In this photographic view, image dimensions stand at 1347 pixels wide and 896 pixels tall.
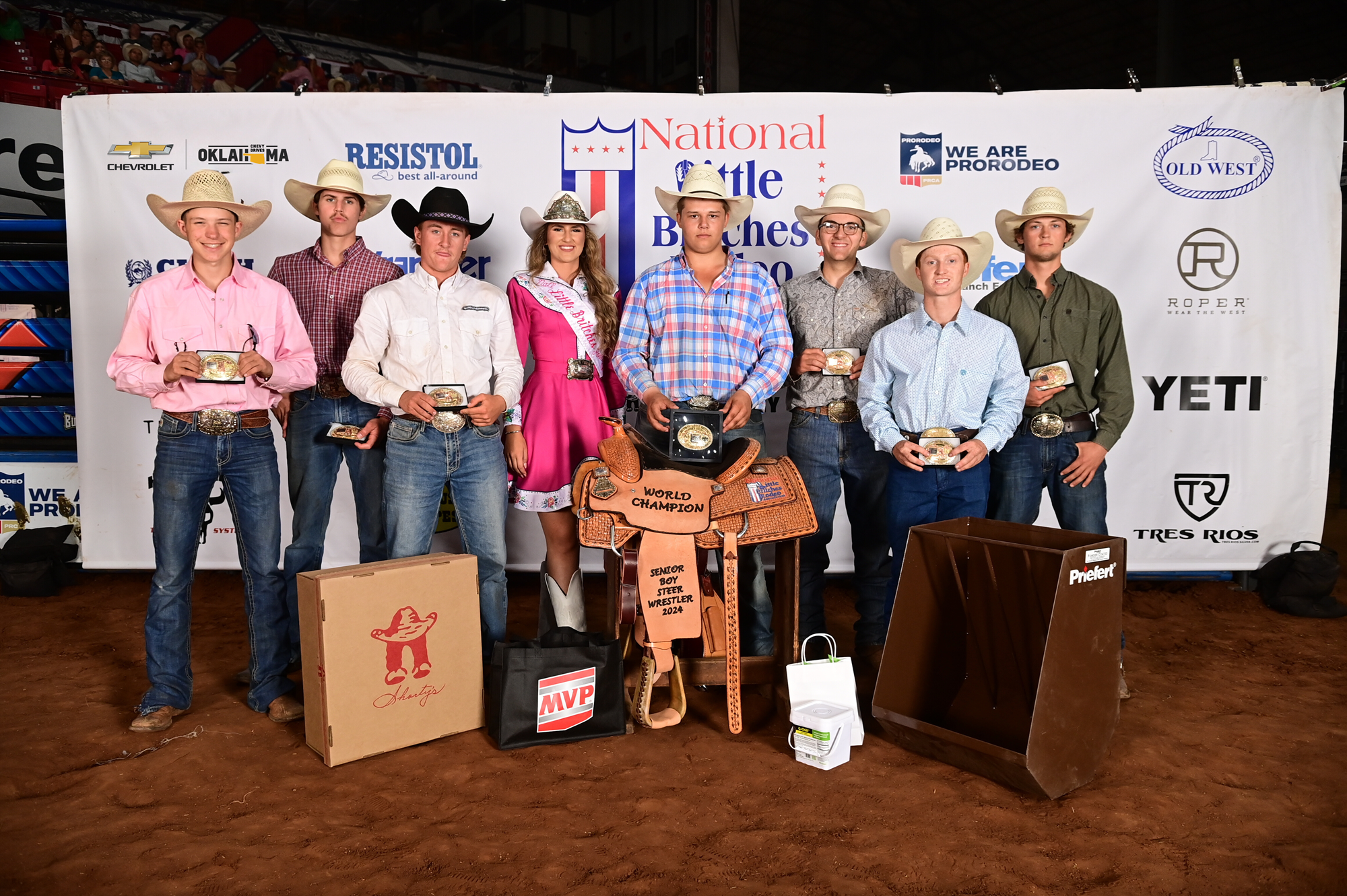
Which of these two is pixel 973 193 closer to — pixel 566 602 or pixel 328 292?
pixel 566 602

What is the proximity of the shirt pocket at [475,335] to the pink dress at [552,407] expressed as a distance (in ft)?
0.72

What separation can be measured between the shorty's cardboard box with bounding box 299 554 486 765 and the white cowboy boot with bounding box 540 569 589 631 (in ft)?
1.59

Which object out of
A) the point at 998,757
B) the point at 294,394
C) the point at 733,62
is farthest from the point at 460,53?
the point at 998,757

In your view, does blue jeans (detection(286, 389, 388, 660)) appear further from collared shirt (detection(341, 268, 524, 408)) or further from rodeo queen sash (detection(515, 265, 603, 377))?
rodeo queen sash (detection(515, 265, 603, 377))

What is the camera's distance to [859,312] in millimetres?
3352

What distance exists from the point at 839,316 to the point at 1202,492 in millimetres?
2411

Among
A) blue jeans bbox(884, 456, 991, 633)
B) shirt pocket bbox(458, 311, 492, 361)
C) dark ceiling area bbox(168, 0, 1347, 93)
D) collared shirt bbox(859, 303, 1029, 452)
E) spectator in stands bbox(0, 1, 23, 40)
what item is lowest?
blue jeans bbox(884, 456, 991, 633)

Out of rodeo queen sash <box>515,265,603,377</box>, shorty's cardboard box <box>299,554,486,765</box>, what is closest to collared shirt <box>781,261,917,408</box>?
rodeo queen sash <box>515,265,603,377</box>

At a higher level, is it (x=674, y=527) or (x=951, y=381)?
(x=951, y=381)

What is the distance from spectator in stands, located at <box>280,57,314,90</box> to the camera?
10781 mm

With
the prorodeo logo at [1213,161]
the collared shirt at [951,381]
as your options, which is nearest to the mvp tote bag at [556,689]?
the collared shirt at [951,381]

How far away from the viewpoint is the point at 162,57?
953cm

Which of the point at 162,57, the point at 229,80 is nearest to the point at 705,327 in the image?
the point at 229,80

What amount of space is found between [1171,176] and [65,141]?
552cm
